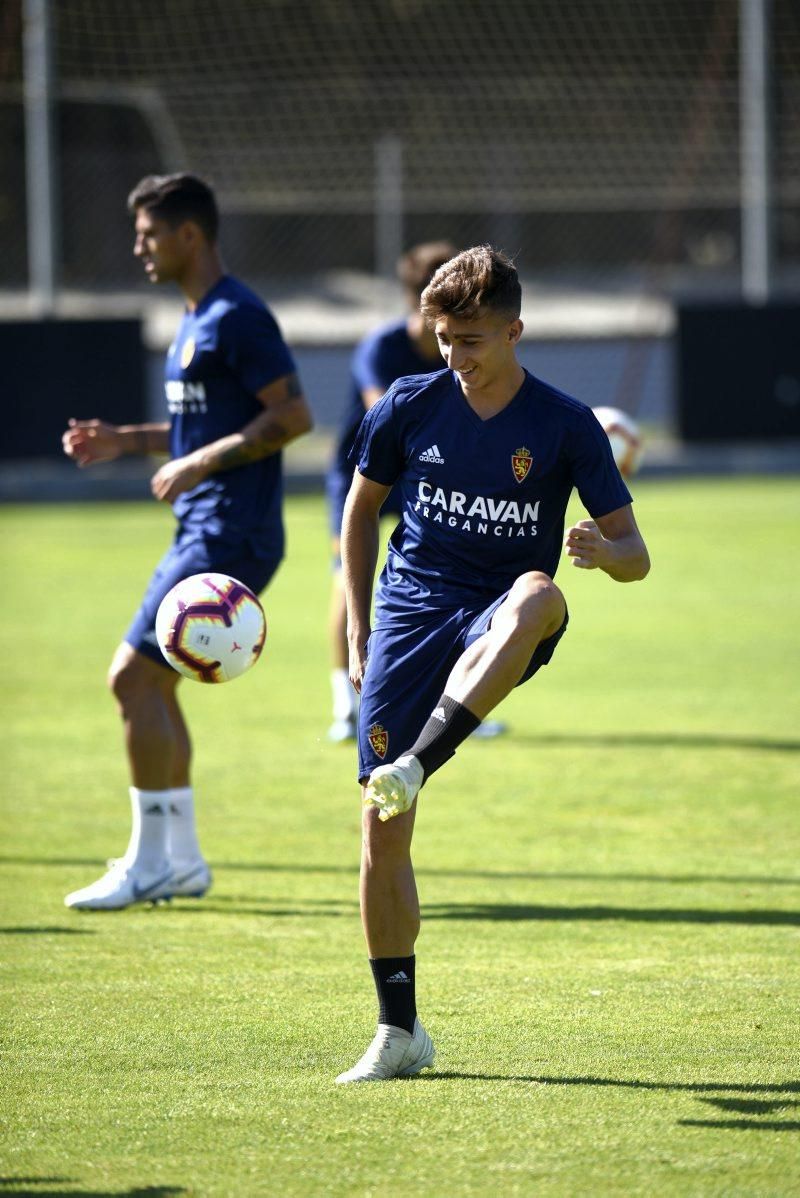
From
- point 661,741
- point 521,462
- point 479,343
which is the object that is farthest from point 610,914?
point 661,741

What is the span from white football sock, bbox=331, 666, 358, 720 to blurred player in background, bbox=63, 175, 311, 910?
102 inches

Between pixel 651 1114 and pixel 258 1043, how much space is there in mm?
1136

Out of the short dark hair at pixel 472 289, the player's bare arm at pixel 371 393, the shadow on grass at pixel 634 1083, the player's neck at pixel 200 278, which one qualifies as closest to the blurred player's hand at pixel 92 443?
the player's neck at pixel 200 278

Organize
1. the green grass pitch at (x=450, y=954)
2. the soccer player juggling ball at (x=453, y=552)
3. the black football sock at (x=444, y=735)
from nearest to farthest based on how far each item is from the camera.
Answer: the green grass pitch at (x=450, y=954)
the black football sock at (x=444, y=735)
the soccer player juggling ball at (x=453, y=552)

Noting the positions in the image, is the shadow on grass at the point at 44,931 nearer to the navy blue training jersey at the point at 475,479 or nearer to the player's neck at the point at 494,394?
the navy blue training jersey at the point at 475,479

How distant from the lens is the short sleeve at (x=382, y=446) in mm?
4762

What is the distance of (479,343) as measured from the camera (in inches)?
178

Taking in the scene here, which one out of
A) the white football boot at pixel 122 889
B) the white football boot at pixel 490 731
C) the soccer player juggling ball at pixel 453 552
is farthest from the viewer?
the white football boot at pixel 490 731

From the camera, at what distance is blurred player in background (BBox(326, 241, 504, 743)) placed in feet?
29.3

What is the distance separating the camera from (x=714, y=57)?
27.3 meters

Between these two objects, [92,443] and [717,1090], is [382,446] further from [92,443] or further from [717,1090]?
[92,443]

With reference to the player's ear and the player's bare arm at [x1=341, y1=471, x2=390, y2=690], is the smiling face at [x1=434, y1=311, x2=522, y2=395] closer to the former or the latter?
the player's ear

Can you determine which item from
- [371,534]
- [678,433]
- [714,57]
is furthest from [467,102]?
[371,534]

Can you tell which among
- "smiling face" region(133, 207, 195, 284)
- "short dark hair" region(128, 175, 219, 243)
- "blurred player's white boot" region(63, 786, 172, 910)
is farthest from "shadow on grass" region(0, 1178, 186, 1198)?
"short dark hair" region(128, 175, 219, 243)
